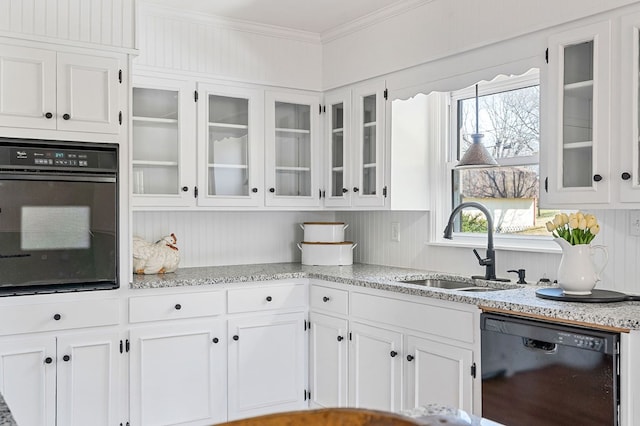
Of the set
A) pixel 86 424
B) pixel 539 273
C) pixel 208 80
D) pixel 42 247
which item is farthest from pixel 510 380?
pixel 208 80

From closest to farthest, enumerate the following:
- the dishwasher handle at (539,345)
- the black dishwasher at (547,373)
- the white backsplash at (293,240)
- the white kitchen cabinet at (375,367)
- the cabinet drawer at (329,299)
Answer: the black dishwasher at (547,373) < the dishwasher handle at (539,345) < the white kitchen cabinet at (375,367) < the cabinet drawer at (329,299) < the white backsplash at (293,240)

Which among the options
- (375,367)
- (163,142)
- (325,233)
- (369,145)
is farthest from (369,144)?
(375,367)

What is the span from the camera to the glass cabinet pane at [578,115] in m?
2.46

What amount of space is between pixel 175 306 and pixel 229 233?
933 mm

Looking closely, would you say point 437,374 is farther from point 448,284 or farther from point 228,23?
point 228,23

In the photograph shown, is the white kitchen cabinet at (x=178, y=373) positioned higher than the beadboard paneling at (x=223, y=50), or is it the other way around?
the beadboard paneling at (x=223, y=50)

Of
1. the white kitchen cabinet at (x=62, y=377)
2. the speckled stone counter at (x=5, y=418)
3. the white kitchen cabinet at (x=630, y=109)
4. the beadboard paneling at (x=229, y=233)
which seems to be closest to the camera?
the speckled stone counter at (x=5, y=418)

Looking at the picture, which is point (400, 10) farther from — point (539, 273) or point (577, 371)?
point (577, 371)

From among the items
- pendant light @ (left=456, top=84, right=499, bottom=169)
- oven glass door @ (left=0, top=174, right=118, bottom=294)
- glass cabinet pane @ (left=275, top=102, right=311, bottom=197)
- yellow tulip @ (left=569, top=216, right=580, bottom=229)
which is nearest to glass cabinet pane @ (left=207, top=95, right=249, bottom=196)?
glass cabinet pane @ (left=275, top=102, right=311, bottom=197)

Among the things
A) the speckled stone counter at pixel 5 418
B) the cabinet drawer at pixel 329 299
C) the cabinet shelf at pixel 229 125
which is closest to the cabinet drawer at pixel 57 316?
the cabinet drawer at pixel 329 299

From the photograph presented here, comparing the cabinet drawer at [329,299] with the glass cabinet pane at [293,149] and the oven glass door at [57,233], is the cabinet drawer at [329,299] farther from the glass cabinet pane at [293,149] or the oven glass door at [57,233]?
the oven glass door at [57,233]

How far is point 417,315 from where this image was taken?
9.18 feet

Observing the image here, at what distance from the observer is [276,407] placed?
3459mm

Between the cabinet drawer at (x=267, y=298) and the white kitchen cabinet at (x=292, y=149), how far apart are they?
62 centimetres
